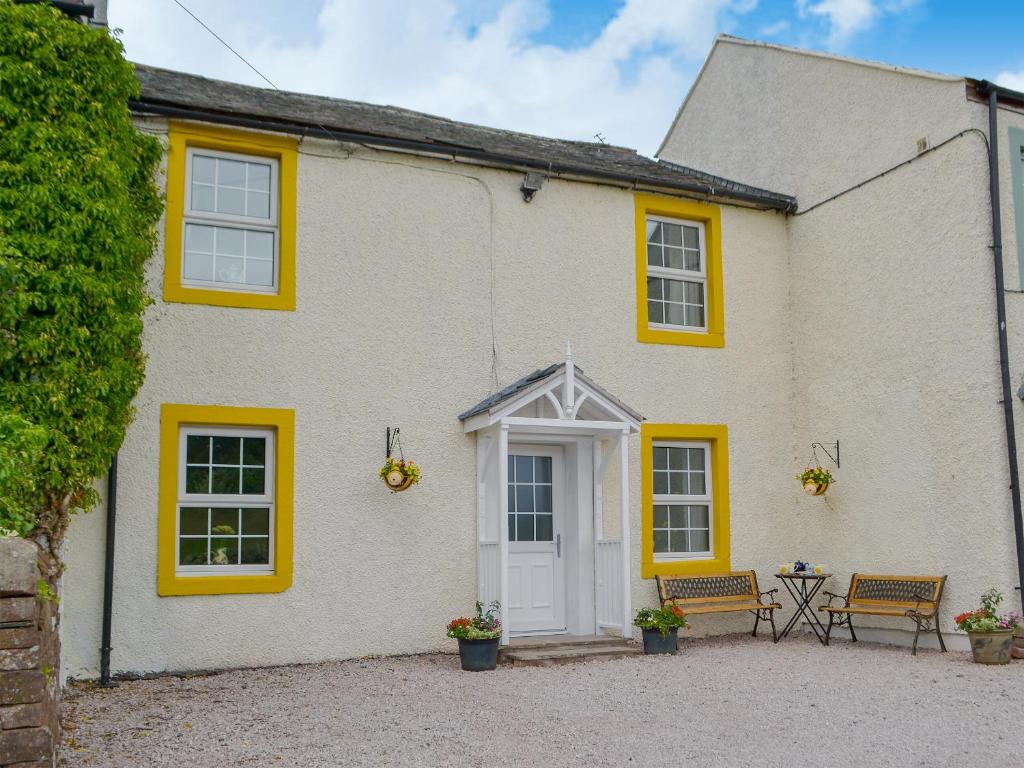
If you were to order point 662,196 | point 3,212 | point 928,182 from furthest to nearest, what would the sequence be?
1. point 662,196
2. point 928,182
3. point 3,212

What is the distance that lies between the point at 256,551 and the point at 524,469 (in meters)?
3.01

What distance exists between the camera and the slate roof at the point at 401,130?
945cm

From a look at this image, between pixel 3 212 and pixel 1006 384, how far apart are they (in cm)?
906

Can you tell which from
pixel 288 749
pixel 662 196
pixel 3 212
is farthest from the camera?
pixel 662 196

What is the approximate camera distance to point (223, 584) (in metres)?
Answer: 8.92

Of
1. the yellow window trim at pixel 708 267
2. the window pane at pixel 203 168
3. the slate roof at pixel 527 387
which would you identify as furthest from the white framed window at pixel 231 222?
the yellow window trim at pixel 708 267

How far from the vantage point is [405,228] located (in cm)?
1018

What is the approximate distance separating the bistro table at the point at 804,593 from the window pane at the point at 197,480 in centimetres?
637

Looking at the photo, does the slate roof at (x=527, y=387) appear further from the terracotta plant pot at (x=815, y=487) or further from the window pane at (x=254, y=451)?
the terracotta plant pot at (x=815, y=487)

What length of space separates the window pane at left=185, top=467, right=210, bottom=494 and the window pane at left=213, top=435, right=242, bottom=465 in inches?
6.0

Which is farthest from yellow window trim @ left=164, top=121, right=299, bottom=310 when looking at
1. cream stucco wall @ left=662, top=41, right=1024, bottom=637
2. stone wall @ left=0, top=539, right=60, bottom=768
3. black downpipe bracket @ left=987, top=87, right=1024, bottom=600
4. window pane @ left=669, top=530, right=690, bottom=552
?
black downpipe bracket @ left=987, top=87, right=1024, bottom=600

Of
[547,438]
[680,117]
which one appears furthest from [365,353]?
→ [680,117]

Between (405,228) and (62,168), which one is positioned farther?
(405,228)

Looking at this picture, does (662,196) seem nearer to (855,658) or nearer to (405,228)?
(405,228)
